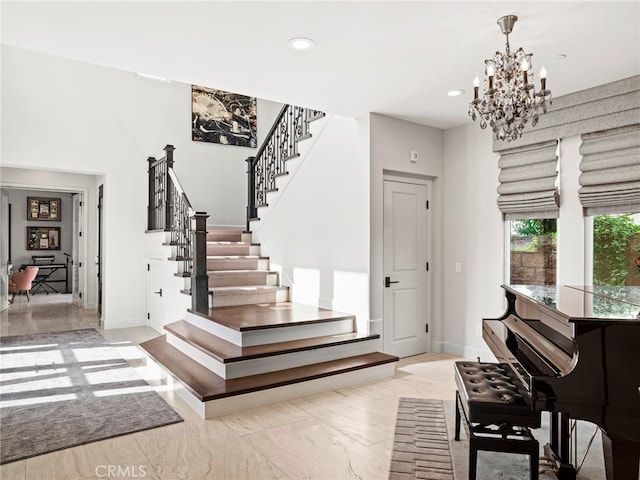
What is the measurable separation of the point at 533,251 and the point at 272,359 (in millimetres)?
3011

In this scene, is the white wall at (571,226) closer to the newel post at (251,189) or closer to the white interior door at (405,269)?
the white interior door at (405,269)

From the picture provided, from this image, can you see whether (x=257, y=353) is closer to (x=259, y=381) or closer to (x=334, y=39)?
(x=259, y=381)

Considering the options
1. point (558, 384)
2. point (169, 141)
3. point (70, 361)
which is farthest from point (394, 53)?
point (169, 141)

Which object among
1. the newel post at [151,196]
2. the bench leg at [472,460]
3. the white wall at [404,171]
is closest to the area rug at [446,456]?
the bench leg at [472,460]

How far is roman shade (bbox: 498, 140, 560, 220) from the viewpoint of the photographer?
4379mm

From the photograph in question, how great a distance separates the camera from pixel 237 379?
12.3ft

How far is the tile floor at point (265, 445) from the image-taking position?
2.59 m

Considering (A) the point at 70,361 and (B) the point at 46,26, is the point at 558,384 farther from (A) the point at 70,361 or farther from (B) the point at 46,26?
(A) the point at 70,361

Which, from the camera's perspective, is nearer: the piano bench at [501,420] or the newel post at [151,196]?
the piano bench at [501,420]

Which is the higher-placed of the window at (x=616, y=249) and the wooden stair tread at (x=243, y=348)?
the window at (x=616, y=249)

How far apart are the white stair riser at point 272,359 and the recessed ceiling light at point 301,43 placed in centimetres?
265

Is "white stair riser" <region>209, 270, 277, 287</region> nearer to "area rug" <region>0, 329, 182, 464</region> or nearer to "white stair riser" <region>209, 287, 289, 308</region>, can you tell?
"white stair riser" <region>209, 287, 289, 308</region>

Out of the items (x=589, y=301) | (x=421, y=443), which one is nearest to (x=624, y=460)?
(x=589, y=301)

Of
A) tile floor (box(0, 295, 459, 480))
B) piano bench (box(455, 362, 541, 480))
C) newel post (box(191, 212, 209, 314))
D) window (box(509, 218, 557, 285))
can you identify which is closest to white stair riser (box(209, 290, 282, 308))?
newel post (box(191, 212, 209, 314))
